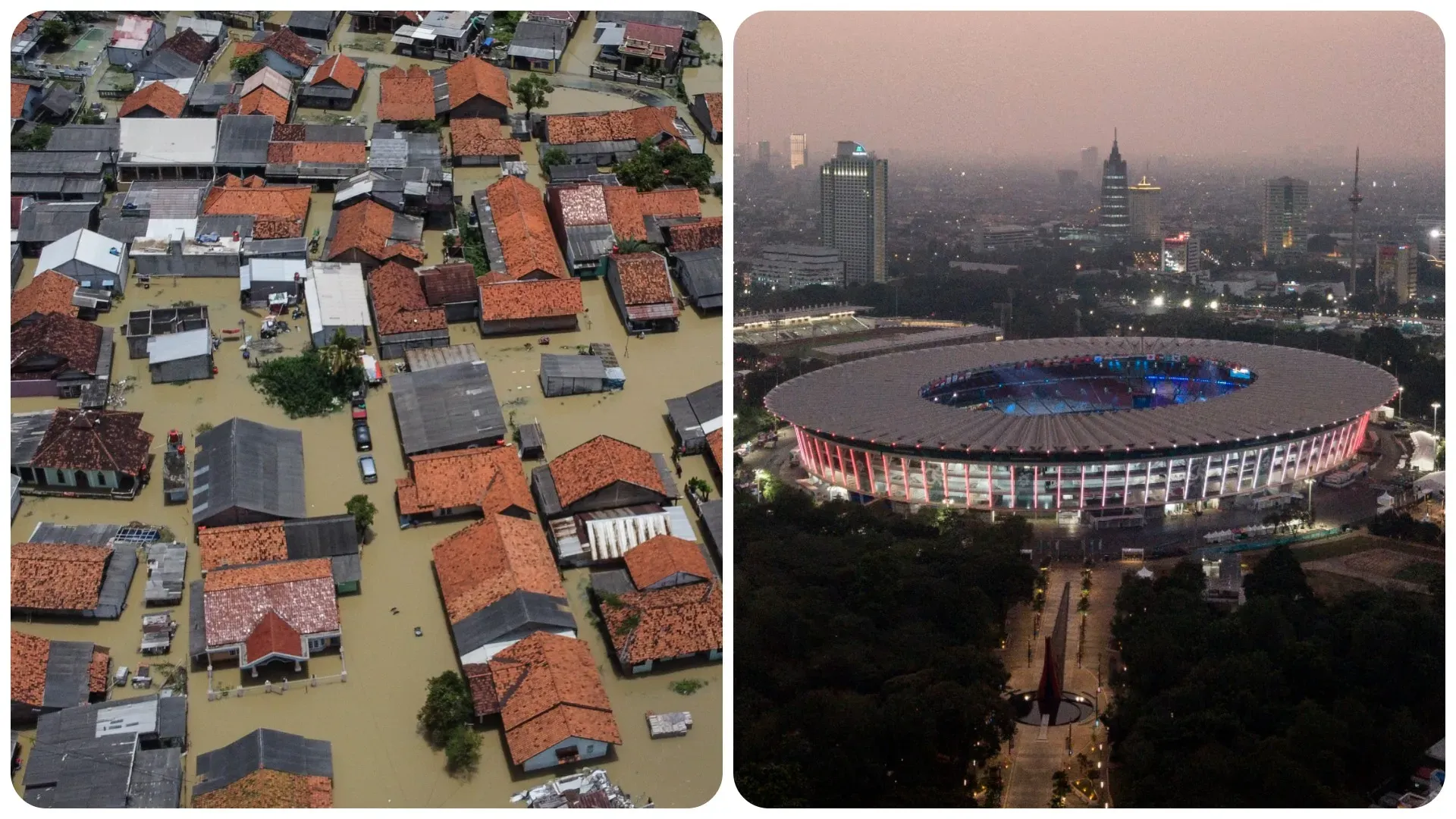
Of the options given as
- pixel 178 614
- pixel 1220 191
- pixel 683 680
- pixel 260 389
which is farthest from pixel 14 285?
pixel 1220 191

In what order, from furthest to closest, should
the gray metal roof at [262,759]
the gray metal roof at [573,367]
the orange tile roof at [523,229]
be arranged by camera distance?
the orange tile roof at [523,229] → the gray metal roof at [573,367] → the gray metal roof at [262,759]

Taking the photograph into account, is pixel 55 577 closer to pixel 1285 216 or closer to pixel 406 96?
pixel 406 96

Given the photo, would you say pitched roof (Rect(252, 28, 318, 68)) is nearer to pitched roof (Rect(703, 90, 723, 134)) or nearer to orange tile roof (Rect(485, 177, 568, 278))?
orange tile roof (Rect(485, 177, 568, 278))

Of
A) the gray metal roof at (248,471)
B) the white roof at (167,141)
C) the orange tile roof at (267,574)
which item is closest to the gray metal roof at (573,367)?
the gray metal roof at (248,471)

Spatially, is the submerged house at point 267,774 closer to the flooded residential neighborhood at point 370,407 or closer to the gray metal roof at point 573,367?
the flooded residential neighborhood at point 370,407

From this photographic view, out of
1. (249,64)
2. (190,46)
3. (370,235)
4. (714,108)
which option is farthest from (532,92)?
(190,46)

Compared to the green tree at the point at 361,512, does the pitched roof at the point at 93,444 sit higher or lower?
higher

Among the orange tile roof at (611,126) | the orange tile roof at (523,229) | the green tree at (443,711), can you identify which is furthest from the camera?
the orange tile roof at (611,126)

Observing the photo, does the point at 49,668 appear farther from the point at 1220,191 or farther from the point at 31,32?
the point at 1220,191
